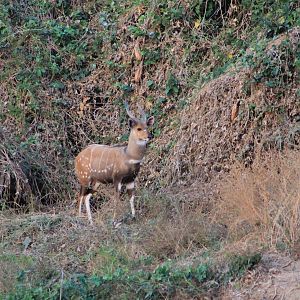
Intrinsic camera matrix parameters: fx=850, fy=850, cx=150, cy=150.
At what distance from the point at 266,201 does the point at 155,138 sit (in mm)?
3880

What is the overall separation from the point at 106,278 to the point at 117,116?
19.3 feet

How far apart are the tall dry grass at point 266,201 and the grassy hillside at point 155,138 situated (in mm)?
18

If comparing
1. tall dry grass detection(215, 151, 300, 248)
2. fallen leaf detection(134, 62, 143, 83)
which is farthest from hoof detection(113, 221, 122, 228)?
fallen leaf detection(134, 62, 143, 83)

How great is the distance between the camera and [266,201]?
30.5ft

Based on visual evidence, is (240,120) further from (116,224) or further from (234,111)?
(116,224)

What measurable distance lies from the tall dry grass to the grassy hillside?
18mm

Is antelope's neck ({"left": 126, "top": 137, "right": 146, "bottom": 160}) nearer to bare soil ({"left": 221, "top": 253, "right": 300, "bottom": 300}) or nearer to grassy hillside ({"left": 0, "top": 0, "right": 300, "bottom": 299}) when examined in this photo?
grassy hillside ({"left": 0, "top": 0, "right": 300, "bottom": 299})

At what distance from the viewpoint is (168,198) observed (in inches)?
431

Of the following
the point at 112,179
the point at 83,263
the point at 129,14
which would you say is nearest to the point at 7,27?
the point at 129,14

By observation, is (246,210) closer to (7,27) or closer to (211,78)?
(211,78)

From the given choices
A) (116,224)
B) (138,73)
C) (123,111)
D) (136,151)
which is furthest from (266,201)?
(138,73)

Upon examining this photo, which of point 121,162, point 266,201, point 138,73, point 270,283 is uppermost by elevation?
point 138,73

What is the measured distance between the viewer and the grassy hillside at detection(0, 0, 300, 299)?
28.5 ft

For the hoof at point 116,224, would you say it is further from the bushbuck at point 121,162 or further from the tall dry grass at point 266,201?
the tall dry grass at point 266,201
